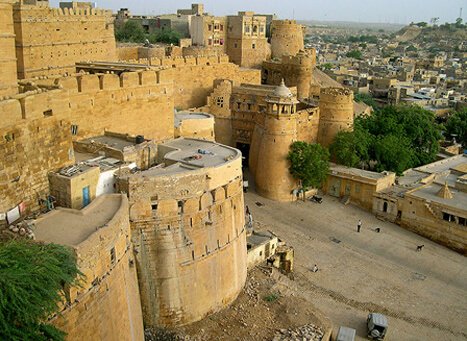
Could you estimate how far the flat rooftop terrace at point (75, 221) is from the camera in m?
10.1

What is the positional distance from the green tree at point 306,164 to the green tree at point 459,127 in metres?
14.9

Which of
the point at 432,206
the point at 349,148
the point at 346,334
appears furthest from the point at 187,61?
the point at 346,334

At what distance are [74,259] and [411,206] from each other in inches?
645

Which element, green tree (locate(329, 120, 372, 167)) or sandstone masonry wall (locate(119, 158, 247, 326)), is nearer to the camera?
sandstone masonry wall (locate(119, 158, 247, 326))

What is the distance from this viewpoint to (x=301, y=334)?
1429 centimetres

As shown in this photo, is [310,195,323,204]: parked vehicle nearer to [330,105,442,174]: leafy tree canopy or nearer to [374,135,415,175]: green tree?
[330,105,442,174]: leafy tree canopy

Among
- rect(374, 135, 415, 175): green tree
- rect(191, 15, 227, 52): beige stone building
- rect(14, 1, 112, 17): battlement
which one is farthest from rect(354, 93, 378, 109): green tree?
rect(14, 1, 112, 17): battlement

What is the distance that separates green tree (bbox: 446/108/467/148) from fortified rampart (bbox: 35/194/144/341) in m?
28.5

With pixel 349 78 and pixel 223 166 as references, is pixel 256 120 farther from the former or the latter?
pixel 349 78

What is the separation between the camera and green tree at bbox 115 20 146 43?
130 feet

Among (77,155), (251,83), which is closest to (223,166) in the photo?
(77,155)

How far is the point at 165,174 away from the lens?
13078mm

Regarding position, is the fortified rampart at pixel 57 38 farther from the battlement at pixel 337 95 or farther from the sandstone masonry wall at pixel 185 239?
the sandstone masonry wall at pixel 185 239

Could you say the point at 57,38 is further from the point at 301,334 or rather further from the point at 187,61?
the point at 301,334
